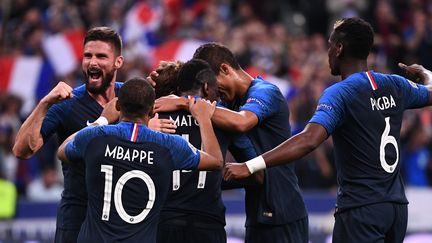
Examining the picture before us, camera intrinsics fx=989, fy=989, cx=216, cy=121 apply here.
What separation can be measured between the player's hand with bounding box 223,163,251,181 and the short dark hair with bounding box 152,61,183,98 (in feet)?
3.43

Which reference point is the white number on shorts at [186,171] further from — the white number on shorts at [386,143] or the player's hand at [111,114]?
the white number on shorts at [386,143]

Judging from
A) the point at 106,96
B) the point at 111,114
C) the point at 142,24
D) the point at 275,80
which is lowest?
the point at 111,114

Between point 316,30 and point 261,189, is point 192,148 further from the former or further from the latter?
point 316,30

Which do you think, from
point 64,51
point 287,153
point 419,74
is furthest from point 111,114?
point 64,51

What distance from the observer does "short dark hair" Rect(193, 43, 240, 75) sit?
A: 7.78 m

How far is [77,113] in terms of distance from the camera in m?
7.82

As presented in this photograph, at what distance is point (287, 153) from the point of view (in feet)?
23.0

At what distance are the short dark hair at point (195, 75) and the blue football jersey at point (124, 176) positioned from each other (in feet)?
2.20

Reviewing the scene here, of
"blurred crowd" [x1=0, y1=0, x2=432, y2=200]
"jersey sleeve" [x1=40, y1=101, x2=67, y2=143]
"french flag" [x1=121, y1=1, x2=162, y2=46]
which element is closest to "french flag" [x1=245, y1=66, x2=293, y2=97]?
"blurred crowd" [x1=0, y1=0, x2=432, y2=200]

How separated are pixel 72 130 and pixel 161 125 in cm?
97

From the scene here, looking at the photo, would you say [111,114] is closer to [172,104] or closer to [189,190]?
[172,104]

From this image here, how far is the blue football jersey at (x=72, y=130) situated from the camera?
7.62 metres

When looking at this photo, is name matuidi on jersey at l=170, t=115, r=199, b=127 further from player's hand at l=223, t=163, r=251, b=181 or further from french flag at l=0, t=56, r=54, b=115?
french flag at l=0, t=56, r=54, b=115

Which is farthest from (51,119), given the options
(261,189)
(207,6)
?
(207,6)
